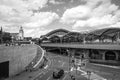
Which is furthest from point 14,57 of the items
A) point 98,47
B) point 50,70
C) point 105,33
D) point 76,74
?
point 105,33

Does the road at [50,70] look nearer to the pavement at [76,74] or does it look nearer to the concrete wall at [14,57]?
the pavement at [76,74]

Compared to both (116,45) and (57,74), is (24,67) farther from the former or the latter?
(116,45)

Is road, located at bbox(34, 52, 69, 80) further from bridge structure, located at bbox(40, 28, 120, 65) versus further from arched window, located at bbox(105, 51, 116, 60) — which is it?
arched window, located at bbox(105, 51, 116, 60)

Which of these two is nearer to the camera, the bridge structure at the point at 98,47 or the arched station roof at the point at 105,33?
the bridge structure at the point at 98,47

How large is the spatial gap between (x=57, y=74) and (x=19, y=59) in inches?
491

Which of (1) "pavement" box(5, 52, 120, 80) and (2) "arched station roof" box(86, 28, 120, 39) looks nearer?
(1) "pavement" box(5, 52, 120, 80)

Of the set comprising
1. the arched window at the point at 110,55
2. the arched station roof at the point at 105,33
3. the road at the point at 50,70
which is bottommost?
the road at the point at 50,70

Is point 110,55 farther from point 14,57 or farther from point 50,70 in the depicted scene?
point 14,57

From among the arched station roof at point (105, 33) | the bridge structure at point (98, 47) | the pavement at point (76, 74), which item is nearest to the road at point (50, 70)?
the pavement at point (76, 74)

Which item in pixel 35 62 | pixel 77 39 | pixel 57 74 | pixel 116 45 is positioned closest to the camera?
pixel 57 74

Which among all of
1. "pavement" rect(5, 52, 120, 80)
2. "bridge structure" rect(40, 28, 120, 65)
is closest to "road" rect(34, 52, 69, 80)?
"pavement" rect(5, 52, 120, 80)

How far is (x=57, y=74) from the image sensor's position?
30156 mm

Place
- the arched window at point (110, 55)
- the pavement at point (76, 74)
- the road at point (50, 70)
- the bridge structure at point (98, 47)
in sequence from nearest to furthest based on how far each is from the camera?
the pavement at point (76, 74) < the road at point (50, 70) < the bridge structure at point (98, 47) < the arched window at point (110, 55)

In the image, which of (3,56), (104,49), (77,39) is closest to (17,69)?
(3,56)
